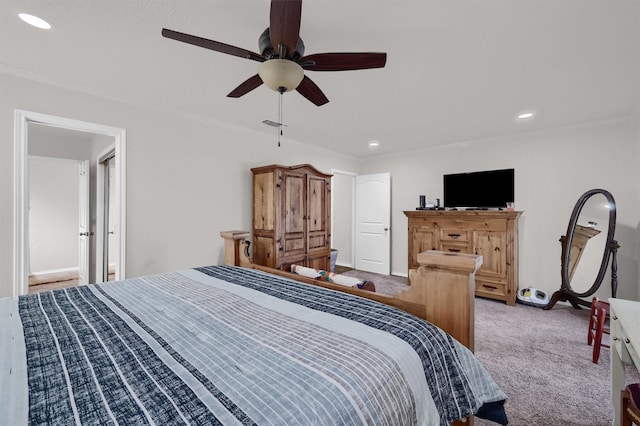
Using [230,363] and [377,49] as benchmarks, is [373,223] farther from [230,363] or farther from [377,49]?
[230,363]

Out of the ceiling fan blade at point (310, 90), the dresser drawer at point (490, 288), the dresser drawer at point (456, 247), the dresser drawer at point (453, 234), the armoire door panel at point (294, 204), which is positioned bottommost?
the dresser drawer at point (490, 288)

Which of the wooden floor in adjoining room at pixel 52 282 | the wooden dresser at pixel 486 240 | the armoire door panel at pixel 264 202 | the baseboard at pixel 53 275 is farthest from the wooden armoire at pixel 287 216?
the baseboard at pixel 53 275

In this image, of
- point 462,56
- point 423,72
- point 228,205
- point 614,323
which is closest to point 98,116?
point 228,205

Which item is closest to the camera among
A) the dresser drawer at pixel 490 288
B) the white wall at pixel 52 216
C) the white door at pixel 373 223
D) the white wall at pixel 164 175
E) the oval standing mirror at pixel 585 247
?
the white wall at pixel 164 175

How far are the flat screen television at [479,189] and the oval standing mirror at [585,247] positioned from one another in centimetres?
83

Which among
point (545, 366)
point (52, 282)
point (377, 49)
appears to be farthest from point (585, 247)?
point (52, 282)

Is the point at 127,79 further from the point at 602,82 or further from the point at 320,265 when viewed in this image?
the point at 602,82

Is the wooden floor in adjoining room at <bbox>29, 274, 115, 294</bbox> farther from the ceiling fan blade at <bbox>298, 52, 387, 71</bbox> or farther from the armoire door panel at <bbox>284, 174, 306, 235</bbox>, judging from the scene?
the ceiling fan blade at <bbox>298, 52, 387, 71</bbox>

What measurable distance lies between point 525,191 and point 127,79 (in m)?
4.88

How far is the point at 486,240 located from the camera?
369 centimetres

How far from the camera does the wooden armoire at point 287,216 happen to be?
344 cm

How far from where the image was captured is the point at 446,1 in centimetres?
143

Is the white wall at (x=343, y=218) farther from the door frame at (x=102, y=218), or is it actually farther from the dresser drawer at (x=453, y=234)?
the door frame at (x=102, y=218)

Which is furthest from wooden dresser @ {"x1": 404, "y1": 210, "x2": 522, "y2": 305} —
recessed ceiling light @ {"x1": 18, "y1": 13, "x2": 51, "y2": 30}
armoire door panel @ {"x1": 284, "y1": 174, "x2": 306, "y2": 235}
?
recessed ceiling light @ {"x1": 18, "y1": 13, "x2": 51, "y2": 30}
